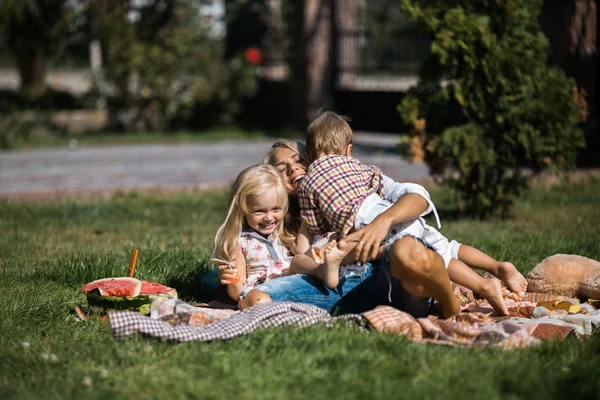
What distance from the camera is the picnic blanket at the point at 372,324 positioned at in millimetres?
3643

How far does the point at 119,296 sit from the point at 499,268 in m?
1.90

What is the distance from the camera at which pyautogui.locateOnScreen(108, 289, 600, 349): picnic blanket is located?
364 cm

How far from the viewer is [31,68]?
17953 millimetres

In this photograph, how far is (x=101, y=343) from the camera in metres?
3.72

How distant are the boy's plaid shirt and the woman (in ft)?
0.56

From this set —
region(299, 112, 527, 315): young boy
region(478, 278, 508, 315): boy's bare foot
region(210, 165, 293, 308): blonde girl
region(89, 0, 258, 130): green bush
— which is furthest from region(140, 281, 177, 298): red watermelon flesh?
region(89, 0, 258, 130): green bush

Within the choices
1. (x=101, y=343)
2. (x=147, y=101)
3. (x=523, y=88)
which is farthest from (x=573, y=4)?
(x=147, y=101)

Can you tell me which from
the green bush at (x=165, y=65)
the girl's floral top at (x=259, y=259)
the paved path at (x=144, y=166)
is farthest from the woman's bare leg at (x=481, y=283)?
the green bush at (x=165, y=65)

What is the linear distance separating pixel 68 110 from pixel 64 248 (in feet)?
39.4

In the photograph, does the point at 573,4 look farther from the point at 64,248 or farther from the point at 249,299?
the point at 249,299

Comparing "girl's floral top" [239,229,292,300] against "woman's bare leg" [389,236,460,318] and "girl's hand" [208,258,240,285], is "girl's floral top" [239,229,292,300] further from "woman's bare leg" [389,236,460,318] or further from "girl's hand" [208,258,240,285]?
"woman's bare leg" [389,236,460,318]

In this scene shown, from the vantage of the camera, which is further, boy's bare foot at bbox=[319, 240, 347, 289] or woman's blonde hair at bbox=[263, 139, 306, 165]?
woman's blonde hair at bbox=[263, 139, 306, 165]

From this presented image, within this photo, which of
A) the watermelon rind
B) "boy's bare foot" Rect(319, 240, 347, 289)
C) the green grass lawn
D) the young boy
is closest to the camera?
the green grass lawn

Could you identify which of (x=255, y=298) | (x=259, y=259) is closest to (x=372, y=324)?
(x=255, y=298)
